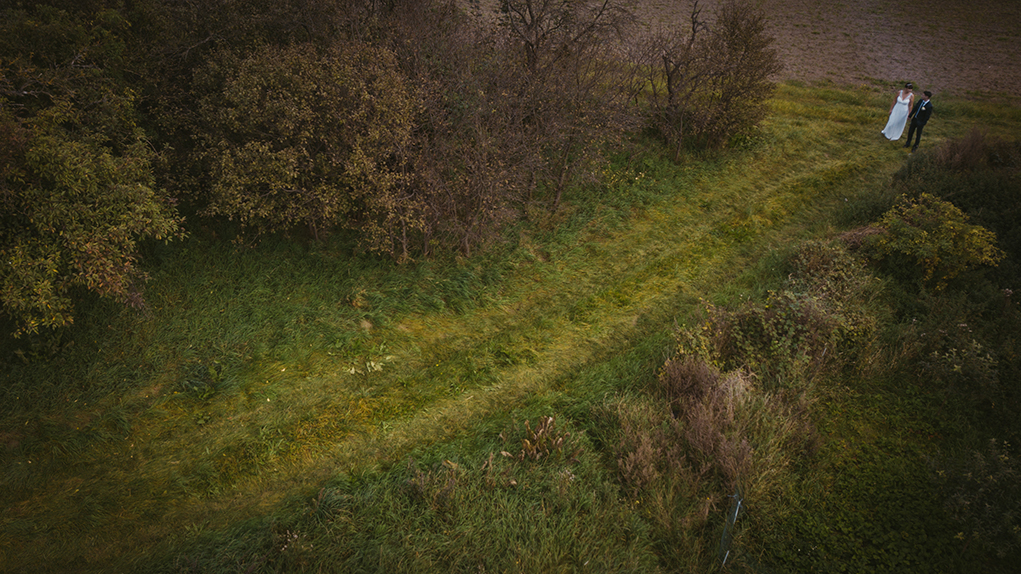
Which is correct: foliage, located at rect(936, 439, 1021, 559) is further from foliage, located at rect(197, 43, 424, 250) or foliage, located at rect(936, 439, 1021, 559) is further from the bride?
the bride

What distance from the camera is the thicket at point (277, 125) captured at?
7.77 meters

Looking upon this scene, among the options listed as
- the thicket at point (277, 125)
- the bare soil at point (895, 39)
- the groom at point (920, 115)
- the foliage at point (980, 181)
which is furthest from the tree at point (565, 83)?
the bare soil at point (895, 39)

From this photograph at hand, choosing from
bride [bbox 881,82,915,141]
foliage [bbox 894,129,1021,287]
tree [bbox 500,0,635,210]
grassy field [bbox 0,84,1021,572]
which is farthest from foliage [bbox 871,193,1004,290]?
bride [bbox 881,82,915,141]

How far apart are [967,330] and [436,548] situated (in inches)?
414

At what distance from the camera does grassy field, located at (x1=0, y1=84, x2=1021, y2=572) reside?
21.3 feet

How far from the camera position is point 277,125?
32.1 ft

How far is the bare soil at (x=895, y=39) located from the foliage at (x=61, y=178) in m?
26.4

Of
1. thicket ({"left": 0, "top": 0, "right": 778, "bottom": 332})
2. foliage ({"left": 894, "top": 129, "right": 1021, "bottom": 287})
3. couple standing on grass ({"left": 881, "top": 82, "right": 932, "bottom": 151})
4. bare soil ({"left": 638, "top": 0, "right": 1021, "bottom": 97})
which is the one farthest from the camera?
bare soil ({"left": 638, "top": 0, "right": 1021, "bottom": 97})

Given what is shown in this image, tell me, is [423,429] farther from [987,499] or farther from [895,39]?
[895,39]

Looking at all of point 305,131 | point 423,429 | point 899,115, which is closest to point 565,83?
point 305,131

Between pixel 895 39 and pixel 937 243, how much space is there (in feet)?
110

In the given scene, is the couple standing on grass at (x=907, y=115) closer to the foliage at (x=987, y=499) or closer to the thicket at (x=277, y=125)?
the thicket at (x=277, y=125)

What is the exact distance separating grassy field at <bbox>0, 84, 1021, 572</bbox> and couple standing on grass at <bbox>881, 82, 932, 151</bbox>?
1048 centimetres

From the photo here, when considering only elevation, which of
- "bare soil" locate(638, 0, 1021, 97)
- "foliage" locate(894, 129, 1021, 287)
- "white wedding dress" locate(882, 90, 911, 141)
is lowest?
"foliage" locate(894, 129, 1021, 287)
